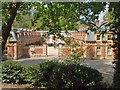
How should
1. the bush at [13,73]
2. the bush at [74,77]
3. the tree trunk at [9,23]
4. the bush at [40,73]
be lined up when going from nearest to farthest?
the tree trunk at [9,23]
the bush at [74,77]
the bush at [40,73]
the bush at [13,73]

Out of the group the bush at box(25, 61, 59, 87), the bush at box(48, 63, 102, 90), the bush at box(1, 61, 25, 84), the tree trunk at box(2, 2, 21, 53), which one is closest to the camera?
the tree trunk at box(2, 2, 21, 53)

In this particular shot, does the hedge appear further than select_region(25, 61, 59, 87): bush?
No

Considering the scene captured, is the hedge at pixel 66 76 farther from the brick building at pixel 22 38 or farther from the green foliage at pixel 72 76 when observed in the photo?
the brick building at pixel 22 38

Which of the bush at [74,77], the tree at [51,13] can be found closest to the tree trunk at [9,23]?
the tree at [51,13]

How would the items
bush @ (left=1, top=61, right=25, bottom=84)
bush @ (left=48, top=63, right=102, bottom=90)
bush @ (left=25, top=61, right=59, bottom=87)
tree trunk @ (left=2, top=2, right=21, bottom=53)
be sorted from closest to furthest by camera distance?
tree trunk @ (left=2, top=2, right=21, bottom=53) < bush @ (left=48, top=63, right=102, bottom=90) < bush @ (left=25, top=61, right=59, bottom=87) < bush @ (left=1, top=61, right=25, bottom=84)

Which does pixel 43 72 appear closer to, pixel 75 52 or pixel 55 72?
pixel 55 72

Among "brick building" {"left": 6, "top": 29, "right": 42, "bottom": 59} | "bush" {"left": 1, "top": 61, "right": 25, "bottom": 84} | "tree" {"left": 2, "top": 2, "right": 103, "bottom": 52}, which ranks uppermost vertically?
"tree" {"left": 2, "top": 2, "right": 103, "bottom": 52}

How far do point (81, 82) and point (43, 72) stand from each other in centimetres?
49

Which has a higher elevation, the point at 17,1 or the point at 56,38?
the point at 17,1

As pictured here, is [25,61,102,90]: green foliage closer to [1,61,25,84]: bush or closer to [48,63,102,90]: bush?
[48,63,102,90]: bush

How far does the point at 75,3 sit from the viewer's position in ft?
6.15

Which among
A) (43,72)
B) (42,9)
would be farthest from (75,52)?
(42,9)

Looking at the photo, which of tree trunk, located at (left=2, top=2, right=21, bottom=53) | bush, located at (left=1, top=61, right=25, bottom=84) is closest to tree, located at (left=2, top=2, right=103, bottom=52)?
tree trunk, located at (left=2, top=2, right=21, bottom=53)

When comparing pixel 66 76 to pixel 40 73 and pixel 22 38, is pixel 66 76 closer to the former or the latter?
pixel 40 73
